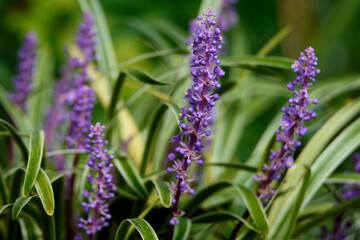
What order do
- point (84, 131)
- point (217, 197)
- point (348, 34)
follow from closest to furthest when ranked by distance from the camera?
1. point (84, 131)
2. point (217, 197)
3. point (348, 34)

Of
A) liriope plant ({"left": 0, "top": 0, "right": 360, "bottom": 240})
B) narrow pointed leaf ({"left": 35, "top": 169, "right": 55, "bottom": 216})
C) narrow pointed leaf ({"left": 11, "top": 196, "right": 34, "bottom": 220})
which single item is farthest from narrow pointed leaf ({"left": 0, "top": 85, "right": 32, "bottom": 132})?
narrow pointed leaf ({"left": 11, "top": 196, "right": 34, "bottom": 220})

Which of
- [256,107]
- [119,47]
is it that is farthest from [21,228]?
[119,47]

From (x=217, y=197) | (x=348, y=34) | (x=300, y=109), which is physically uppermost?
(x=348, y=34)

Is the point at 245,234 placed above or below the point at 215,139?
below

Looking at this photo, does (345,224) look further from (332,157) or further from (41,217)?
(41,217)

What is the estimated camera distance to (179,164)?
3.72 feet

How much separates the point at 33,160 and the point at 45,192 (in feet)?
0.28

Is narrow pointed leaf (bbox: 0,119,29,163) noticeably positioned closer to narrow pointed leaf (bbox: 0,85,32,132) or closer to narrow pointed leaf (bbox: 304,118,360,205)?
narrow pointed leaf (bbox: 0,85,32,132)

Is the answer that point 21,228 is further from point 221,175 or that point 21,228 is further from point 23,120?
point 221,175

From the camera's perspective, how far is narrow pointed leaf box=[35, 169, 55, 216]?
44.6 inches

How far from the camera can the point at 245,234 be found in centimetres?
129

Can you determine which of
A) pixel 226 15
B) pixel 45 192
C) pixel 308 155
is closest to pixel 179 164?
pixel 45 192

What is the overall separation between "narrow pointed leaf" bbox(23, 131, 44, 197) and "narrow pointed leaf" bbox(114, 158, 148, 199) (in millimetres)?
235

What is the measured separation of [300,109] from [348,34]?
278 cm
